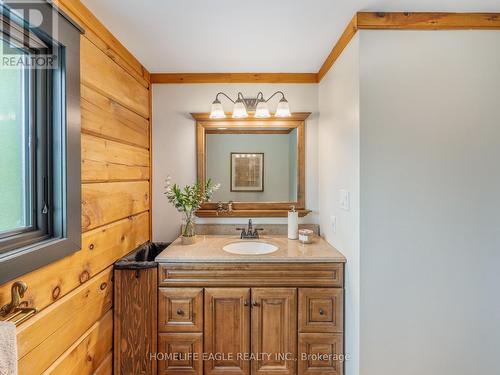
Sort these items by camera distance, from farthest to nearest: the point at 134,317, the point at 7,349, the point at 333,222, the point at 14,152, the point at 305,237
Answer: the point at 305,237
the point at 333,222
the point at 134,317
the point at 14,152
the point at 7,349

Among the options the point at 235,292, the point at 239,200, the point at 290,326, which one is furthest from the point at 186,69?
the point at 290,326

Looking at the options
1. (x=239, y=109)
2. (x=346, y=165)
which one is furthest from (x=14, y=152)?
(x=346, y=165)

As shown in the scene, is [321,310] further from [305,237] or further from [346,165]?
[346,165]

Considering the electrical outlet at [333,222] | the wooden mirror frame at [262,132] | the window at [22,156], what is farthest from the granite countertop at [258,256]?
the window at [22,156]

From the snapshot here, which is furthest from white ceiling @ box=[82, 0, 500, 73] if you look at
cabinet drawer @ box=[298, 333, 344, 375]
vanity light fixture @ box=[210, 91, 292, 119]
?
cabinet drawer @ box=[298, 333, 344, 375]

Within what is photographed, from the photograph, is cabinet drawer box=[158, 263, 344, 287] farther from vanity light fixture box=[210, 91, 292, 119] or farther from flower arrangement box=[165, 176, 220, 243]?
vanity light fixture box=[210, 91, 292, 119]

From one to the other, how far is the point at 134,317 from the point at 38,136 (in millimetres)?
1194

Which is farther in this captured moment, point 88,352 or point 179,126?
point 179,126

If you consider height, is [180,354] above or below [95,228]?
below

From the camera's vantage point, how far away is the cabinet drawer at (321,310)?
1814 mm

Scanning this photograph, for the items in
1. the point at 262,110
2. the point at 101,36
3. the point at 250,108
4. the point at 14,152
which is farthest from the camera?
the point at 250,108

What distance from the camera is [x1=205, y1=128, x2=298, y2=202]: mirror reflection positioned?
2.45 meters

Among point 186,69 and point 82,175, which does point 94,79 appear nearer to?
point 82,175

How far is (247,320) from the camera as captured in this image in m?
1.83
